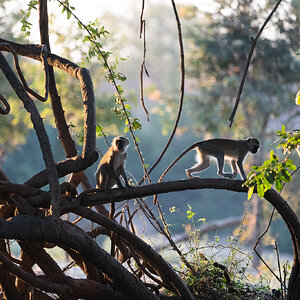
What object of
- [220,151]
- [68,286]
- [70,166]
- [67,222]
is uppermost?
[220,151]

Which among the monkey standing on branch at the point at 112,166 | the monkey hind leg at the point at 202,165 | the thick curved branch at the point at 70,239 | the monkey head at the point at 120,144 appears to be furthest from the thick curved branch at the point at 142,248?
the monkey hind leg at the point at 202,165

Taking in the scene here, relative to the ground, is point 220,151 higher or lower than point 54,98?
higher

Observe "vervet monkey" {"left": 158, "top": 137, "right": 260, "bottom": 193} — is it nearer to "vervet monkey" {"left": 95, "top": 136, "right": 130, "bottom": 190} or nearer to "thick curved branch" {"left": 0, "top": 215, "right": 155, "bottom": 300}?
"vervet monkey" {"left": 95, "top": 136, "right": 130, "bottom": 190}

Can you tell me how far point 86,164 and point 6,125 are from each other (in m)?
15.7

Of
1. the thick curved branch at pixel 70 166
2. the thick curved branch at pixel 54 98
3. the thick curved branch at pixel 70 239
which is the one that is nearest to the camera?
the thick curved branch at pixel 70 239

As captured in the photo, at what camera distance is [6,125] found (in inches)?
685

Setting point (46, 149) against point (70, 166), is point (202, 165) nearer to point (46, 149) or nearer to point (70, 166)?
point (70, 166)

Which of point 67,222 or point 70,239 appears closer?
point 70,239

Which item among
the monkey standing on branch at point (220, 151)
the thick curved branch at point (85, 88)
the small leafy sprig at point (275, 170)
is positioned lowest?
the small leafy sprig at point (275, 170)

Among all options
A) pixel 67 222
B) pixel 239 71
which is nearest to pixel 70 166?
pixel 67 222

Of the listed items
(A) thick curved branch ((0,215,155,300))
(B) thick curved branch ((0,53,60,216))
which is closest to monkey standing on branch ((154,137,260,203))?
(A) thick curved branch ((0,215,155,300))

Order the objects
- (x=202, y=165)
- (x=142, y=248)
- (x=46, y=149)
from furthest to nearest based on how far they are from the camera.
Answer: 1. (x=202, y=165)
2. (x=142, y=248)
3. (x=46, y=149)

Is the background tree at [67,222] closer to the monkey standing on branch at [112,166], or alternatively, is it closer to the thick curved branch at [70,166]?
the thick curved branch at [70,166]

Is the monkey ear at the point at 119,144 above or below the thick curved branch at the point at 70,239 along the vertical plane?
above
